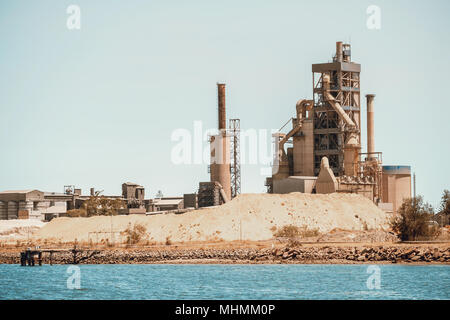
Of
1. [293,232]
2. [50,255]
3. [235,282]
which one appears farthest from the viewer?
[293,232]

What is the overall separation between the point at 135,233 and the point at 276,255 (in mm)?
22493

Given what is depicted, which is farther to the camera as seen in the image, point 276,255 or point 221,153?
point 221,153

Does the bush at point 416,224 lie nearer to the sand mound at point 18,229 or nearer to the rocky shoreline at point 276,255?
the rocky shoreline at point 276,255

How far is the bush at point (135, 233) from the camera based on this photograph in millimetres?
89625

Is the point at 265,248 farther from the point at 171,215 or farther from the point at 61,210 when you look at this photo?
the point at 61,210

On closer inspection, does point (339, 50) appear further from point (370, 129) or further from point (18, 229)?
point (18, 229)

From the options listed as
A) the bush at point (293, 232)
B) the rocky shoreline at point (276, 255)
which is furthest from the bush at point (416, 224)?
the bush at point (293, 232)

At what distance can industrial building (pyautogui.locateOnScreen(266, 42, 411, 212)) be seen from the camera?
100688 mm

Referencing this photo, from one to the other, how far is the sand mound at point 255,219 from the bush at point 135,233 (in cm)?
97

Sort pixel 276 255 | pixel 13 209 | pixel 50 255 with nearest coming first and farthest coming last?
pixel 276 255 < pixel 50 255 < pixel 13 209

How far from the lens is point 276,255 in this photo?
73.1 m

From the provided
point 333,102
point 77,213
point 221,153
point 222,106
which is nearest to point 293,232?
point 333,102

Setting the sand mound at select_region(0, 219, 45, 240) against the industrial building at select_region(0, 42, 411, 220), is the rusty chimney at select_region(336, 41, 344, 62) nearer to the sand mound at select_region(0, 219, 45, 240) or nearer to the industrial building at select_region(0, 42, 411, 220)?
the industrial building at select_region(0, 42, 411, 220)
